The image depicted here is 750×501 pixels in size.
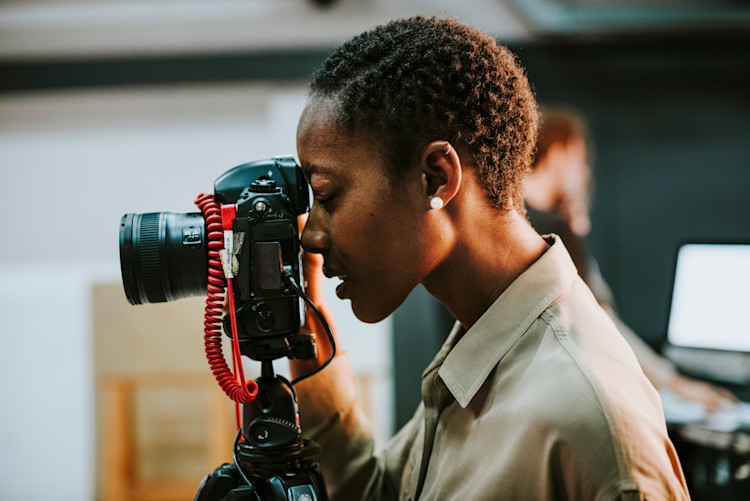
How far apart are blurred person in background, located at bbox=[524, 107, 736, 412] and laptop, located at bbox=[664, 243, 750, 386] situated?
0.08 metres

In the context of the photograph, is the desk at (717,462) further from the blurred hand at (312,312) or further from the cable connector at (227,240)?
the cable connector at (227,240)

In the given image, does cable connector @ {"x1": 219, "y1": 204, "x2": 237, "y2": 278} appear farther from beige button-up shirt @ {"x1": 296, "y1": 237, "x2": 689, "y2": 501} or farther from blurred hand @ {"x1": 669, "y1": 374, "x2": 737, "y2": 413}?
blurred hand @ {"x1": 669, "y1": 374, "x2": 737, "y2": 413}

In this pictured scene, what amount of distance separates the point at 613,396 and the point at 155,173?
2.70m

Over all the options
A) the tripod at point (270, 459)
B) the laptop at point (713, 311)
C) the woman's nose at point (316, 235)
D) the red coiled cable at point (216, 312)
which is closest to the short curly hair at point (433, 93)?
the woman's nose at point (316, 235)

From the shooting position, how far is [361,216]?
30.3 inches

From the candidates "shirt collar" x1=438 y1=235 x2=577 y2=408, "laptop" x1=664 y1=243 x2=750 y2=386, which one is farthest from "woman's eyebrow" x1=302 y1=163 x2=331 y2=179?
"laptop" x1=664 y1=243 x2=750 y2=386

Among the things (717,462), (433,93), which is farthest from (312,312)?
(717,462)

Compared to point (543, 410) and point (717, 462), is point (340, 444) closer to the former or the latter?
point (543, 410)

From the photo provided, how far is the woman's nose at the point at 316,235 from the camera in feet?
2.67

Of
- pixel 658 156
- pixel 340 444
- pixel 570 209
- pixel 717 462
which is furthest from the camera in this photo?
pixel 658 156

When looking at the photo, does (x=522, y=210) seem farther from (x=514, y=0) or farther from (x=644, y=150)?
(x=644, y=150)

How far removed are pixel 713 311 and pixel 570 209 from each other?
57 cm

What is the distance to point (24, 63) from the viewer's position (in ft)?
9.04

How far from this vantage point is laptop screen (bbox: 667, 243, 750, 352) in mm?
2055
